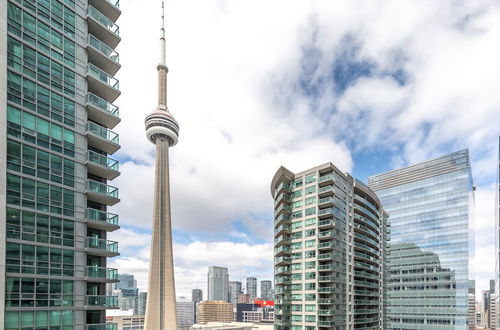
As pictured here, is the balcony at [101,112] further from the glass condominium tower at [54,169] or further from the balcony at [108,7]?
the balcony at [108,7]

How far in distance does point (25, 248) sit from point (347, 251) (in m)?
66.4

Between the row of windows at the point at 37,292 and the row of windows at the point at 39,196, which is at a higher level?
the row of windows at the point at 39,196

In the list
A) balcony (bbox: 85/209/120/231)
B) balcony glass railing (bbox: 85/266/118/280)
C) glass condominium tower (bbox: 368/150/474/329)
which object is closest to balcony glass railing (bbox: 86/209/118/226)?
balcony (bbox: 85/209/120/231)

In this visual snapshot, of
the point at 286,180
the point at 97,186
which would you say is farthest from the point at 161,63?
the point at 97,186

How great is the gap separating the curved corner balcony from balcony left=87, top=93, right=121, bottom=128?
6.04 feet

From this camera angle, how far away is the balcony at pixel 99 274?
31.4 m

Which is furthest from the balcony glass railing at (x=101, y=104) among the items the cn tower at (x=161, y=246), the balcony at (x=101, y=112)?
the cn tower at (x=161, y=246)

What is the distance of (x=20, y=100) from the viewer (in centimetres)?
2853

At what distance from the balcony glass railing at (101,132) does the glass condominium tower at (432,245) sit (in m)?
132

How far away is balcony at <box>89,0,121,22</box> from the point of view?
38156mm

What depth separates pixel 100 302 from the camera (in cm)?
3164

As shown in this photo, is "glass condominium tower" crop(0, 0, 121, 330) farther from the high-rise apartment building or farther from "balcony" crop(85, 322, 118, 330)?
the high-rise apartment building

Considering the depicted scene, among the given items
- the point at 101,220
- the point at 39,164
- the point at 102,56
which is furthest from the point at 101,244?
the point at 102,56

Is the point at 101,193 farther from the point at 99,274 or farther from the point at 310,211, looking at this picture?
the point at 310,211
